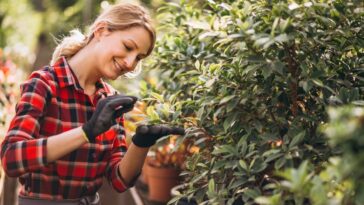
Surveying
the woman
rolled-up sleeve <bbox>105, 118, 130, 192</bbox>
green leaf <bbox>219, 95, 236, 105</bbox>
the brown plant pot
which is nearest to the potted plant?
the brown plant pot

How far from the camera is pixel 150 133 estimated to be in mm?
2328

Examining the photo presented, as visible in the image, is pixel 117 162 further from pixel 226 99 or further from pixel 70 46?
pixel 226 99

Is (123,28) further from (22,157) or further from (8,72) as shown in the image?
(8,72)

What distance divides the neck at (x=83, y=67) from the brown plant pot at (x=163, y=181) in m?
1.58

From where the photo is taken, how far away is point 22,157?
6.73ft

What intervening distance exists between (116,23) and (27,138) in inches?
25.3

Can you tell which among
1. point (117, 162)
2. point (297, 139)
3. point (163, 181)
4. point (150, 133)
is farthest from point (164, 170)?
point (297, 139)

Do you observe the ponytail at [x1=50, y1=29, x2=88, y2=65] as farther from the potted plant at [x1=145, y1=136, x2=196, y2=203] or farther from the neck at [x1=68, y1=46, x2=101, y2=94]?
the potted plant at [x1=145, y1=136, x2=196, y2=203]

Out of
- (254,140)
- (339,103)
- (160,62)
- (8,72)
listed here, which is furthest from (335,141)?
(8,72)

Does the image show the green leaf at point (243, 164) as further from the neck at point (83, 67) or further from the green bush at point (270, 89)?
the neck at point (83, 67)

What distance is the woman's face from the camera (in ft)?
7.57

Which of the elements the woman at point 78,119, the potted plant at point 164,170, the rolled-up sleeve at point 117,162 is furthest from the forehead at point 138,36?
the potted plant at point 164,170

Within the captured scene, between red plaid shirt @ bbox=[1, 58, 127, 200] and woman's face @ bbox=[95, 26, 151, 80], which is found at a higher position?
woman's face @ bbox=[95, 26, 151, 80]

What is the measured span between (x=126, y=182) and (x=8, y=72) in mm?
3358
